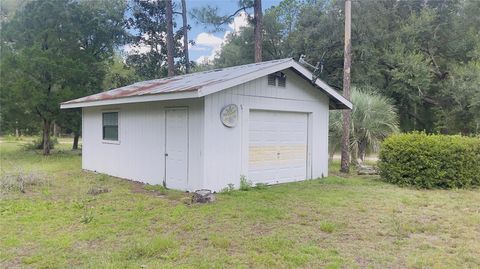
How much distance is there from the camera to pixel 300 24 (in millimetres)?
22781

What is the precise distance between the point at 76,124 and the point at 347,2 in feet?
43.6

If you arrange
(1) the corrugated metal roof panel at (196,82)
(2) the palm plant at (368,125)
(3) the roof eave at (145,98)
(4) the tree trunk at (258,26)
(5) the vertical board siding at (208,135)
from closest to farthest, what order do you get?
1. (3) the roof eave at (145,98)
2. (1) the corrugated metal roof panel at (196,82)
3. (5) the vertical board siding at (208,135)
4. (2) the palm plant at (368,125)
5. (4) the tree trunk at (258,26)

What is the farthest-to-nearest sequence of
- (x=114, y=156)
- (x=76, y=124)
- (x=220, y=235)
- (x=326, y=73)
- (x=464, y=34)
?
(x=326, y=73), (x=464, y=34), (x=76, y=124), (x=114, y=156), (x=220, y=235)

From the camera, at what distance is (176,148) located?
7.98 metres

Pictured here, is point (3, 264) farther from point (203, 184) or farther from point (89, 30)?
point (89, 30)

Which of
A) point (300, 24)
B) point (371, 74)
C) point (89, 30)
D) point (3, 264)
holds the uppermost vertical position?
point (300, 24)

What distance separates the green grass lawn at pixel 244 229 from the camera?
13.0 ft

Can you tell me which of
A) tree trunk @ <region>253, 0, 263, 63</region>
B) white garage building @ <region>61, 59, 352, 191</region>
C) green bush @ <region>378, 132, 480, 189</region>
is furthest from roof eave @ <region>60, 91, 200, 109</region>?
tree trunk @ <region>253, 0, 263, 63</region>

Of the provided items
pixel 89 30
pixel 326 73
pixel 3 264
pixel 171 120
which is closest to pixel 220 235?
pixel 3 264

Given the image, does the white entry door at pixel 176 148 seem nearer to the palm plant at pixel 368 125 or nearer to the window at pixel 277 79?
the window at pixel 277 79

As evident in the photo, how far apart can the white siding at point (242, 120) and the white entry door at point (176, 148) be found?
685mm

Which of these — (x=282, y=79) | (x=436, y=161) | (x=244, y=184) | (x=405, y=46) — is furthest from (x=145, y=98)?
(x=405, y=46)

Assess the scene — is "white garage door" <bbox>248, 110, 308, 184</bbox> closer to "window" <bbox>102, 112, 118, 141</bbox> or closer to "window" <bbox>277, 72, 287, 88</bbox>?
"window" <bbox>277, 72, 287, 88</bbox>

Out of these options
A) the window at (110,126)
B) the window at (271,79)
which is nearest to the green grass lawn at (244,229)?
the window at (271,79)
